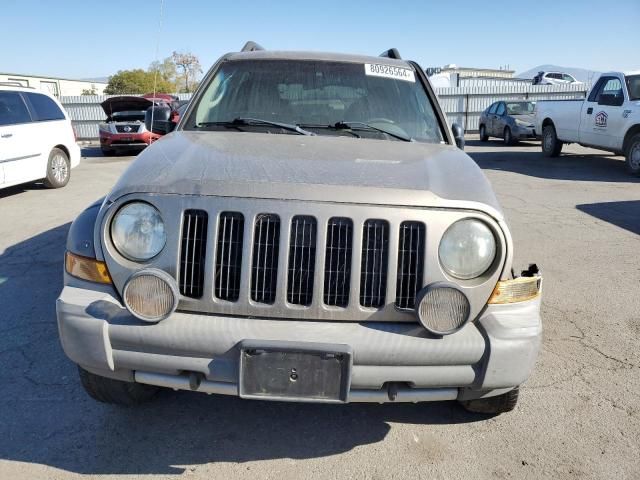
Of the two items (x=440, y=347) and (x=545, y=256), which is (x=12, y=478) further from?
(x=545, y=256)

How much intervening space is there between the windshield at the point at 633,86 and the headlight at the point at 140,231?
11.5 m

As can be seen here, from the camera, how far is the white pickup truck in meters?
10.7

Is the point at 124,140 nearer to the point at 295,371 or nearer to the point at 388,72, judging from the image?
the point at 388,72

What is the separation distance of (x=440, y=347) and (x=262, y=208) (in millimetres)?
911

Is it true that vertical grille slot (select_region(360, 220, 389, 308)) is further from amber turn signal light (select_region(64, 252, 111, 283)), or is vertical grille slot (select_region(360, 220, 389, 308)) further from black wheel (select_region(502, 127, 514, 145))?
black wheel (select_region(502, 127, 514, 145))

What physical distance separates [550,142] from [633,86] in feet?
10.6

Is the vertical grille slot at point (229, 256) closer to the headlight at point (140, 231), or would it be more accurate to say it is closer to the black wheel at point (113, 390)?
the headlight at point (140, 231)

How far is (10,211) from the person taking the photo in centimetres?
772

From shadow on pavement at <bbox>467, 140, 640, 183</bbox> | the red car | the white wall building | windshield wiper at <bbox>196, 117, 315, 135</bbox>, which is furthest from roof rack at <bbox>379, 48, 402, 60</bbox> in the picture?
the white wall building

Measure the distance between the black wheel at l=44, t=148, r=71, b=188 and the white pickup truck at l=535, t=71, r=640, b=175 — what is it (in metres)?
→ 11.1

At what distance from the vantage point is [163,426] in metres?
2.67

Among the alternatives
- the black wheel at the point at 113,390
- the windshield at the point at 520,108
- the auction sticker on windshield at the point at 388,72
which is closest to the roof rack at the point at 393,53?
the auction sticker on windshield at the point at 388,72

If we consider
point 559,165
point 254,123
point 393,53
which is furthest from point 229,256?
point 559,165

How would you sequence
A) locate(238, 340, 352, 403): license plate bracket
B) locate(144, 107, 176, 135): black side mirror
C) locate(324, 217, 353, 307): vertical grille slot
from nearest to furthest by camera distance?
locate(238, 340, 352, 403): license plate bracket → locate(324, 217, 353, 307): vertical grille slot → locate(144, 107, 176, 135): black side mirror
